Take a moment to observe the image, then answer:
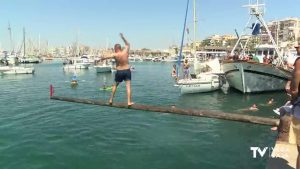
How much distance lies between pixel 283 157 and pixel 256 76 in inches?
1008

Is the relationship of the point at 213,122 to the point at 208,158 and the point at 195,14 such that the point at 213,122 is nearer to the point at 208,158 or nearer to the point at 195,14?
the point at 208,158

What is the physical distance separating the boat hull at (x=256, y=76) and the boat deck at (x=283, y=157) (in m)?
23.7

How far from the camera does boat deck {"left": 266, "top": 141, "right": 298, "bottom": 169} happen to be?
9258mm

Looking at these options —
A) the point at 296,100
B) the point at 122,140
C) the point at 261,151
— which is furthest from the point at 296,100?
the point at 122,140

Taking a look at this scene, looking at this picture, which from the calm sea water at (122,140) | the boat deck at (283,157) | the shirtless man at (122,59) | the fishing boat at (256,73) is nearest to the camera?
the boat deck at (283,157)

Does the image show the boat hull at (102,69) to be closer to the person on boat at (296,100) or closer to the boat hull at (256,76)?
the boat hull at (256,76)

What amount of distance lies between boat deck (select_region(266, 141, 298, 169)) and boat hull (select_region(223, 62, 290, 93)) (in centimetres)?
2370

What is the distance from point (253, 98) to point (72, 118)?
17717 mm

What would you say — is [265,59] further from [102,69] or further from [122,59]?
[102,69]

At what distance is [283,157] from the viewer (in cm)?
993

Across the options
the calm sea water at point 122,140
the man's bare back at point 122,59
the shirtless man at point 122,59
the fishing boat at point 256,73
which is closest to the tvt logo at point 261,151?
the calm sea water at point 122,140

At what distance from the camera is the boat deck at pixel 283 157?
9258 mm

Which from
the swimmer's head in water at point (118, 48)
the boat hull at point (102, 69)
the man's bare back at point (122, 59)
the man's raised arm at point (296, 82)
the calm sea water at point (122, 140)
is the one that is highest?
the swimmer's head in water at point (118, 48)

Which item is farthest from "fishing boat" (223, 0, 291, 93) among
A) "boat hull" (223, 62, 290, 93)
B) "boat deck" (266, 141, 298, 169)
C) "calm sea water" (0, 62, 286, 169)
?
"boat deck" (266, 141, 298, 169)
